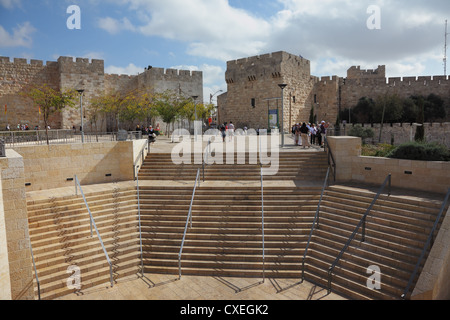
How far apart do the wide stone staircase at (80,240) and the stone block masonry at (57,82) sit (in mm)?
19309

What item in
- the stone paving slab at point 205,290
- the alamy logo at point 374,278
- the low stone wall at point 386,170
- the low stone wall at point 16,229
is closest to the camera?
the low stone wall at point 16,229

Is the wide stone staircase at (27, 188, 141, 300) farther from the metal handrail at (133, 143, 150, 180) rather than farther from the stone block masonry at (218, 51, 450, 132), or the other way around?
the stone block masonry at (218, 51, 450, 132)

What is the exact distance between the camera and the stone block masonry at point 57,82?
25016 millimetres

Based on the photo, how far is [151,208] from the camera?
33.4 feet

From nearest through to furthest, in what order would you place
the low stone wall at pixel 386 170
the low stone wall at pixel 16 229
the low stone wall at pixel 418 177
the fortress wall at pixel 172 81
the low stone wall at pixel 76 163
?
1. the low stone wall at pixel 418 177
2. the low stone wall at pixel 16 229
3. the low stone wall at pixel 386 170
4. the low stone wall at pixel 76 163
5. the fortress wall at pixel 172 81

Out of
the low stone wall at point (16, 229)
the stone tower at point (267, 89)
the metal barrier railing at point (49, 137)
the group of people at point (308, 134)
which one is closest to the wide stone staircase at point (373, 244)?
the group of people at point (308, 134)

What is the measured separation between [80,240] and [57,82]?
2250 cm

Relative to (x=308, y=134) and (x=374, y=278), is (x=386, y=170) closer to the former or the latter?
(x=374, y=278)

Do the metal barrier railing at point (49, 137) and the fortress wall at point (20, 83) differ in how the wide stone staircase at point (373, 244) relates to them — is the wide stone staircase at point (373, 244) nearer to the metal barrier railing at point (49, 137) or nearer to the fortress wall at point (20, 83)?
the metal barrier railing at point (49, 137)

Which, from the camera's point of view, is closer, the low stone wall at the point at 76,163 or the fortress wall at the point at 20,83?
the low stone wall at the point at 76,163

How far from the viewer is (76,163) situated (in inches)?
470

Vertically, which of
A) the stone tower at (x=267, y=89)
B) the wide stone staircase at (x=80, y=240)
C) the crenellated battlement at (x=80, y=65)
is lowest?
the wide stone staircase at (x=80, y=240)

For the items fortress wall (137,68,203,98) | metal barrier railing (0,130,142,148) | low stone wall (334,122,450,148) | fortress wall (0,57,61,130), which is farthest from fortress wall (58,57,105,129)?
low stone wall (334,122,450,148)

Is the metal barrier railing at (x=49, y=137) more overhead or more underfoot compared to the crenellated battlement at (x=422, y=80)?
more underfoot
